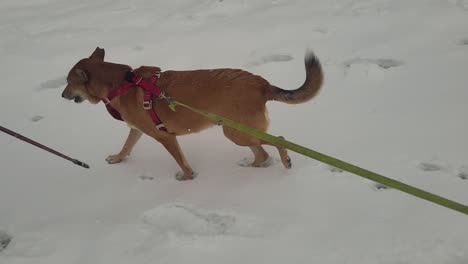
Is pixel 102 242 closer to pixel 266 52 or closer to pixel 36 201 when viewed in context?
pixel 36 201

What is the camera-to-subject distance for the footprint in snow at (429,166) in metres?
2.98

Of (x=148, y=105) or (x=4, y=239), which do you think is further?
(x=148, y=105)

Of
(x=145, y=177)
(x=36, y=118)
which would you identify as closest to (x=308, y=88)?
(x=145, y=177)

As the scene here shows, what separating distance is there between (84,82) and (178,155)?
972mm

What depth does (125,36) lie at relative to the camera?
620 cm

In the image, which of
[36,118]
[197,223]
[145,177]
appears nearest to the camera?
[197,223]

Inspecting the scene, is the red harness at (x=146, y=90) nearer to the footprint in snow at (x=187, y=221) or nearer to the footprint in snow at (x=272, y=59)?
the footprint in snow at (x=187, y=221)

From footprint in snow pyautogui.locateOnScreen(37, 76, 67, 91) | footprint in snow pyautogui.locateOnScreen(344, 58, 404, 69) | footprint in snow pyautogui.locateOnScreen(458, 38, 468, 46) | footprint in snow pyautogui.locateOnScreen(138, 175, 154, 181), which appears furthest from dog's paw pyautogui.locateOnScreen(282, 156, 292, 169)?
footprint in snow pyautogui.locateOnScreen(37, 76, 67, 91)

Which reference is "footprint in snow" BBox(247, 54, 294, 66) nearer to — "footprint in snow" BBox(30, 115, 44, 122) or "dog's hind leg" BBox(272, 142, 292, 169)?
"dog's hind leg" BBox(272, 142, 292, 169)

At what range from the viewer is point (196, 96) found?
119 inches

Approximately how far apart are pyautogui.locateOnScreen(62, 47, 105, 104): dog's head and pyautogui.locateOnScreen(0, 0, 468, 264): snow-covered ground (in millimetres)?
709

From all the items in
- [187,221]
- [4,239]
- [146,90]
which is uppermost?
[146,90]

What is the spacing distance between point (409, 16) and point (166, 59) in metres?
3.53

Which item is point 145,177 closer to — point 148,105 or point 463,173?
point 148,105
